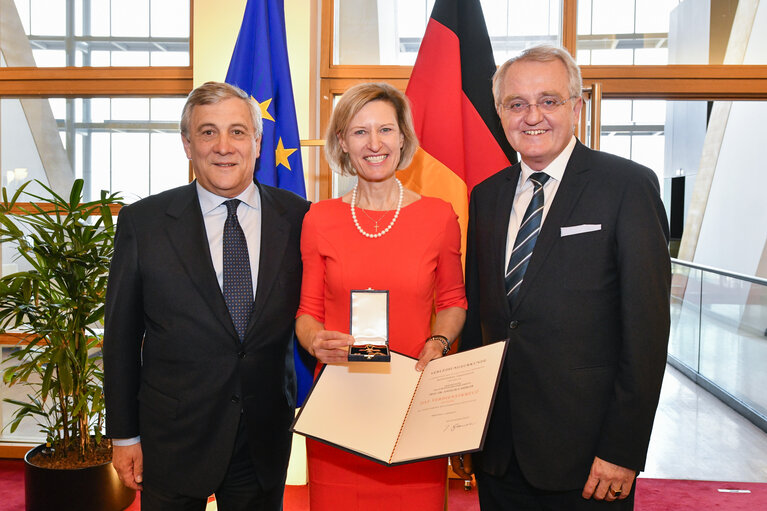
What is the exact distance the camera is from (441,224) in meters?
2.04

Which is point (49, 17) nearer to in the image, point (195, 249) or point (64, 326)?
point (64, 326)

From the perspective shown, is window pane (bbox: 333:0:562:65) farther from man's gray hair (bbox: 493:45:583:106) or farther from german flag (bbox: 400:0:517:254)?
man's gray hair (bbox: 493:45:583:106)

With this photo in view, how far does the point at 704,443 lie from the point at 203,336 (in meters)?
4.24

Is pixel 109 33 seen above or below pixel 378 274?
above

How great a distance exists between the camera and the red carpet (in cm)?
351

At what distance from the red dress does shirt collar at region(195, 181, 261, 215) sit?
20 cm

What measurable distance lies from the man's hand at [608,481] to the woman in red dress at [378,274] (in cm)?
51

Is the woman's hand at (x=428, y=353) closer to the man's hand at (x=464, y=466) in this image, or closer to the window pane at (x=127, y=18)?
the man's hand at (x=464, y=466)

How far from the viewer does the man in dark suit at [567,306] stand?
1.59 metres

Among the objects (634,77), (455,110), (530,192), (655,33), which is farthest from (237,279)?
(655,33)

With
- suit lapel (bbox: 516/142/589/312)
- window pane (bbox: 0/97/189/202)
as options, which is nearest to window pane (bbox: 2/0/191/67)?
window pane (bbox: 0/97/189/202)

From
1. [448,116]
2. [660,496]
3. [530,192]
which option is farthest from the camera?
[660,496]

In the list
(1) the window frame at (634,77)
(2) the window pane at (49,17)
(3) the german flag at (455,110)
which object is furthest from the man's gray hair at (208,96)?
(2) the window pane at (49,17)

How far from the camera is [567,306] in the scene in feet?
5.45
